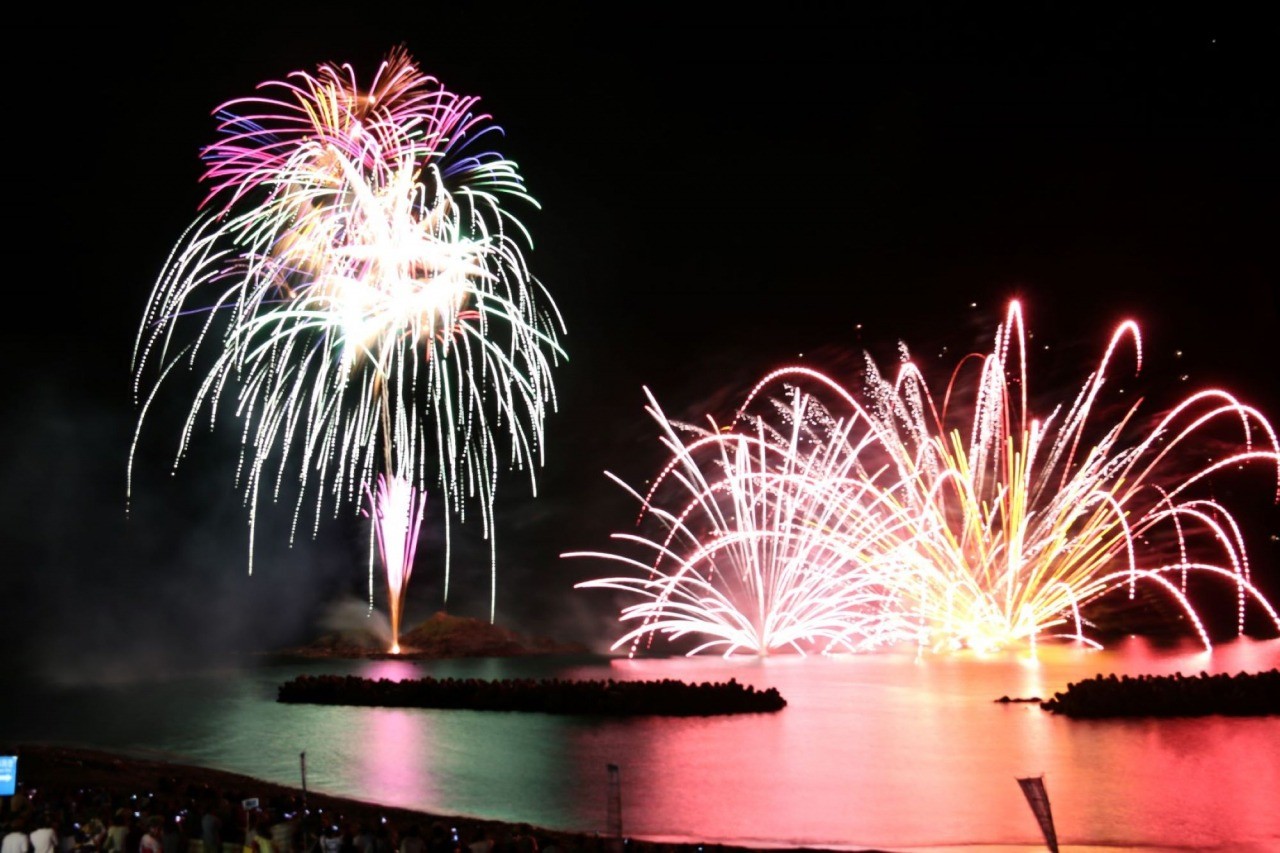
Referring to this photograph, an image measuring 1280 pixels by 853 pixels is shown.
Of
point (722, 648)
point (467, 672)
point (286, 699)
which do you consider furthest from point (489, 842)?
point (722, 648)

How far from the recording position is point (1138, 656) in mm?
45875

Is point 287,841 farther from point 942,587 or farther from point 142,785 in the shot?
point 942,587

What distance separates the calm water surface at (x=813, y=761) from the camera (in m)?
15.0

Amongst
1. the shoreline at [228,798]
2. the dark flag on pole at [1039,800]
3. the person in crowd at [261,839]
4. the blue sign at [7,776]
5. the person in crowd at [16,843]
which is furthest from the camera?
the shoreline at [228,798]

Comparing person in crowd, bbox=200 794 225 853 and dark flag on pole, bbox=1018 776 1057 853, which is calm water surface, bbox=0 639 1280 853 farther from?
person in crowd, bbox=200 794 225 853

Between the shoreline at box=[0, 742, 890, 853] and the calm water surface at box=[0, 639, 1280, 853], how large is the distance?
93 centimetres

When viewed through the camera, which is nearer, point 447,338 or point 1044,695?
point 447,338

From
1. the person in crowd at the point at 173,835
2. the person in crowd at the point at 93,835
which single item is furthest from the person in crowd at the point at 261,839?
the person in crowd at the point at 93,835

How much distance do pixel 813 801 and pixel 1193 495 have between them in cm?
6525

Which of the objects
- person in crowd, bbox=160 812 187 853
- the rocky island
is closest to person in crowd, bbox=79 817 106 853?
person in crowd, bbox=160 812 187 853

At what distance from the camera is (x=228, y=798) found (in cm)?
1236

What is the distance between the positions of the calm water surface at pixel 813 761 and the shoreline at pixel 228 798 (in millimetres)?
930

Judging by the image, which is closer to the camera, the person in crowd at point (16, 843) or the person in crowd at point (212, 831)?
the person in crowd at point (16, 843)

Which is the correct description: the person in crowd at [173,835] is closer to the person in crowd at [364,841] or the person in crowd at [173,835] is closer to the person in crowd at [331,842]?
the person in crowd at [331,842]
